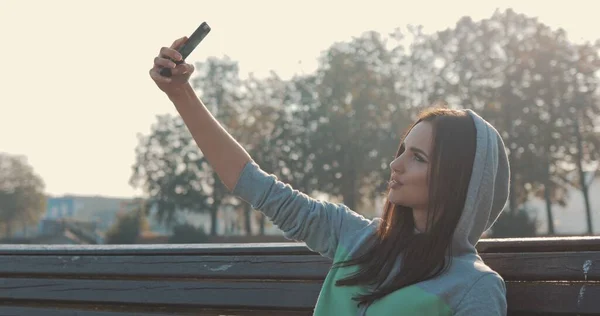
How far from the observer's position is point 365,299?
230cm

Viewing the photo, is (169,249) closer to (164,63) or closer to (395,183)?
(164,63)

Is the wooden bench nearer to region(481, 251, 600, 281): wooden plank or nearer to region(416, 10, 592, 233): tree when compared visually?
region(481, 251, 600, 281): wooden plank

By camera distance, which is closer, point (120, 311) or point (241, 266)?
point (241, 266)

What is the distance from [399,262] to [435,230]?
15 centimetres

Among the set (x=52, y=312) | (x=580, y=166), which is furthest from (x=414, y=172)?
(x=580, y=166)

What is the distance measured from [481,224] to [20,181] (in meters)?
66.2

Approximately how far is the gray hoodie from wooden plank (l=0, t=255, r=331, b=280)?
0.75 ft

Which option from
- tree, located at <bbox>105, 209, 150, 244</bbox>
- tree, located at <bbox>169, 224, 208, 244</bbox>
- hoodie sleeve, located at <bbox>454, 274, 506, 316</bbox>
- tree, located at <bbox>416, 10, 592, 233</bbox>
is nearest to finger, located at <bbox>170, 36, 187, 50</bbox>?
hoodie sleeve, located at <bbox>454, 274, 506, 316</bbox>

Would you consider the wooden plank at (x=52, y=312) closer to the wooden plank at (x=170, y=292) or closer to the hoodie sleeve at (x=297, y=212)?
the wooden plank at (x=170, y=292)

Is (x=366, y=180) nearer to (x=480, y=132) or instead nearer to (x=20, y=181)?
(x=20, y=181)

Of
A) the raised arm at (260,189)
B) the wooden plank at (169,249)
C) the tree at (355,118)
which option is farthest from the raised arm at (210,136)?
the tree at (355,118)

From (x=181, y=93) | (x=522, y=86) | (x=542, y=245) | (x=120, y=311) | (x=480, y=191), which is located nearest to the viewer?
(x=480, y=191)

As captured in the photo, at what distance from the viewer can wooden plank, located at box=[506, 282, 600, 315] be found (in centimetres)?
232

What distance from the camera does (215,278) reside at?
3.00 meters
